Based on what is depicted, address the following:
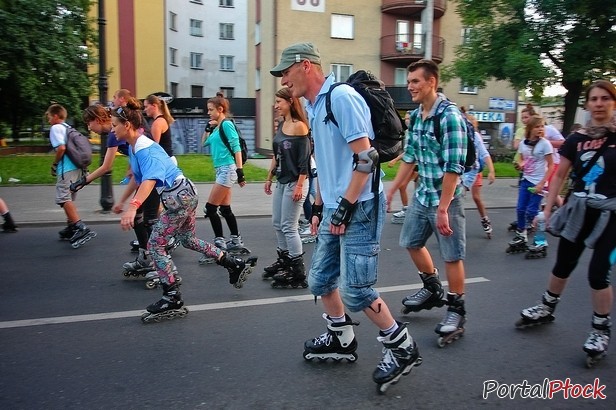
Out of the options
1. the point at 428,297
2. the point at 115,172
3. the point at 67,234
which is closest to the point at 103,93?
the point at 67,234

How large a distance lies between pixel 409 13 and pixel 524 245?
24.9m

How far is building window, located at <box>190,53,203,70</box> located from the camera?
44.0m

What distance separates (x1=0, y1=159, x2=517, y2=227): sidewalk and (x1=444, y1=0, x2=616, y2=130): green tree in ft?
17.3

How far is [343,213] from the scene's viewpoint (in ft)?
9.70

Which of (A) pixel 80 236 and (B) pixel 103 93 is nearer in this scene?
(A) pixel 80 236

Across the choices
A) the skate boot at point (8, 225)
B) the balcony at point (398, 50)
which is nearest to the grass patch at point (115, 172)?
the skate boot at point (8, 225)

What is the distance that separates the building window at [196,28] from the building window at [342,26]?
63.6 ft

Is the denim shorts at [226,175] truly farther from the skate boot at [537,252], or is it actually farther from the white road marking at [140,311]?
the skate boot at [537,252]

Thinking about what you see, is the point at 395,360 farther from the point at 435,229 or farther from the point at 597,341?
the point at 597,341

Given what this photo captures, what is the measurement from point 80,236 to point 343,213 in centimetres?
521

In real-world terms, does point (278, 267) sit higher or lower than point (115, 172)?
lower

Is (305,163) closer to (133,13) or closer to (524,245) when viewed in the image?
(524,245)

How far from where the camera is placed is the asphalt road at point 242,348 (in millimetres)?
3039

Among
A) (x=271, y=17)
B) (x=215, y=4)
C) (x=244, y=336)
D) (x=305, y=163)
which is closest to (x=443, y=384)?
(x=244, y=336)
